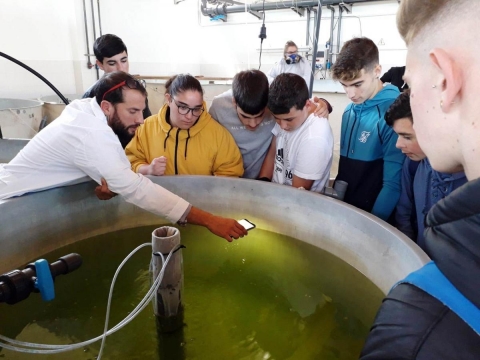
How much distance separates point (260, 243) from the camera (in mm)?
1657

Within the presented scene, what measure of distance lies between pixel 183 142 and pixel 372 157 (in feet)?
3.02

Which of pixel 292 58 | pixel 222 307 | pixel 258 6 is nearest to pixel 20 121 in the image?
pixel 222 307

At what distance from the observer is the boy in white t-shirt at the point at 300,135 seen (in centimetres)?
146

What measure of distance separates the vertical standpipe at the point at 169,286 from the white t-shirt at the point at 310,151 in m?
0.66

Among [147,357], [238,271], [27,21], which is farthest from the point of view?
[27,21]

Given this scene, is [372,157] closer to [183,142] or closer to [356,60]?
[356,60]

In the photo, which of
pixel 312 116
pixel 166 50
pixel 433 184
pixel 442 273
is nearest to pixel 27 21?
pixel 166 50

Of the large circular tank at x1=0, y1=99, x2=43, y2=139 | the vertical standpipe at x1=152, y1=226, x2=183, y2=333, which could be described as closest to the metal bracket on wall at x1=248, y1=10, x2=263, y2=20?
the large circular tank at x1=0, y1=99, x2=43, y2=139

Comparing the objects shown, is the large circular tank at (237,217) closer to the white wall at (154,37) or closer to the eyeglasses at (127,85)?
the eyeglasses at (127,85)

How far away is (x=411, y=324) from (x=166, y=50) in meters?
6.70

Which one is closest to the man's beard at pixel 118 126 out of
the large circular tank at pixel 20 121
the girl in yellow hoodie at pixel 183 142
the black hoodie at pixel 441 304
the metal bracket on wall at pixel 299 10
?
the girl in yellow hoodie at pixel 183 142

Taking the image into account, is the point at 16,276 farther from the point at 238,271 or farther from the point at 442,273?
the point at 238,271

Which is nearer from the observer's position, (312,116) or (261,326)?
(261,326)

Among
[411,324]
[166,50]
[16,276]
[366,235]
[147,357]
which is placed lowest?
[147,357]
